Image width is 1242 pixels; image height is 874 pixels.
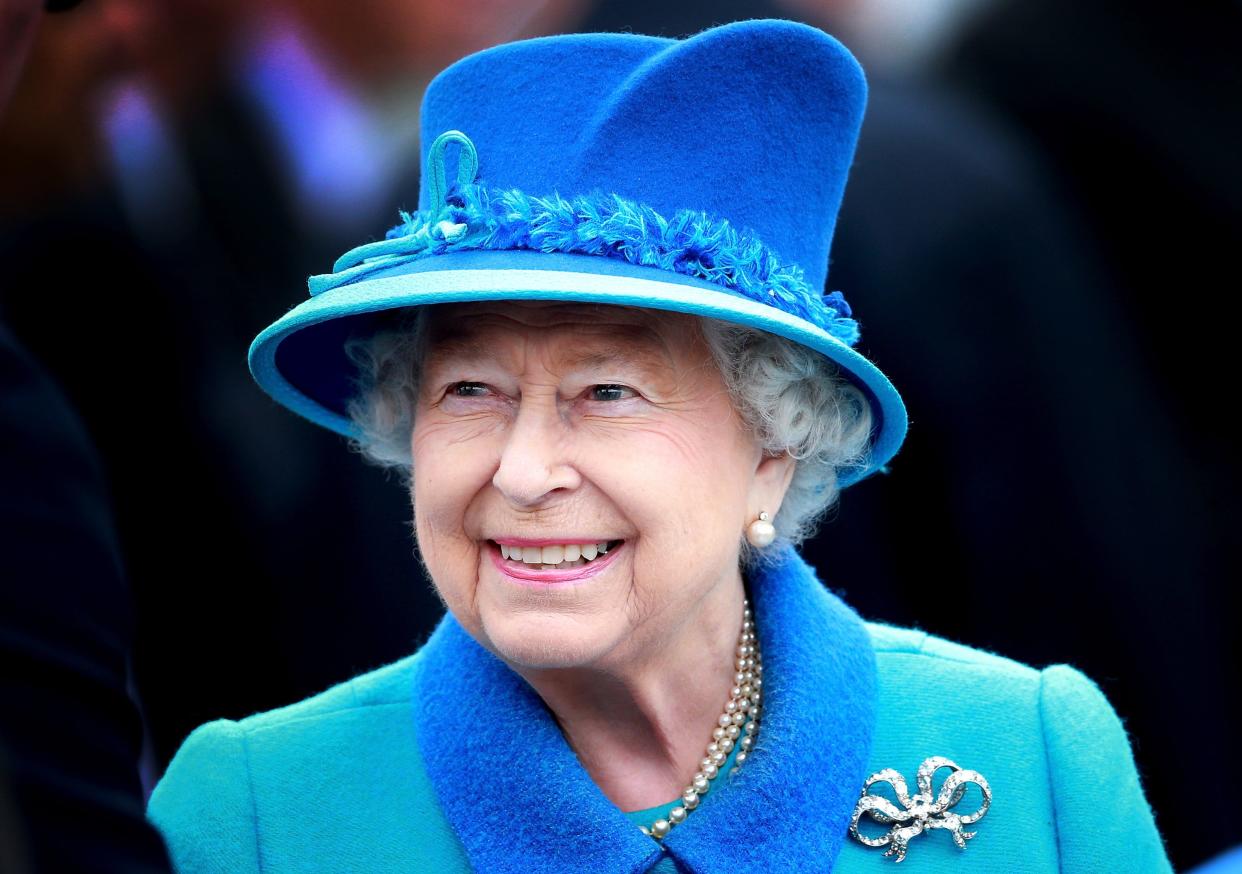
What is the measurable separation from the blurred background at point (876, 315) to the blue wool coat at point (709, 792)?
29.0 inches

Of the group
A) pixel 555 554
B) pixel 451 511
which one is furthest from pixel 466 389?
pixel 555 554

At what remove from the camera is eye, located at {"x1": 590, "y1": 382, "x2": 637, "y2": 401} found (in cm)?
254

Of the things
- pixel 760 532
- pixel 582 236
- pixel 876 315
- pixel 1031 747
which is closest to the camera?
pixel 582 236

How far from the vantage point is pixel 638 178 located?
2.46 meters

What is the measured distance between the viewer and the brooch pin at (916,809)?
268cm

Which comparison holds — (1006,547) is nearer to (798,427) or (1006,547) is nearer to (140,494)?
(798,427)

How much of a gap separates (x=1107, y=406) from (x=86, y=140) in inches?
100

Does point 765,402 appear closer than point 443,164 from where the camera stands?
No

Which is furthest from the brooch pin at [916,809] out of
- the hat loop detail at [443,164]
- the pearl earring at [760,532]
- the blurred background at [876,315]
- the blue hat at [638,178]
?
the hat loop detail at [443,164]

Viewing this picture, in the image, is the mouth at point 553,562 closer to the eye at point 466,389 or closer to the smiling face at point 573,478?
the smiling face at point 573,478

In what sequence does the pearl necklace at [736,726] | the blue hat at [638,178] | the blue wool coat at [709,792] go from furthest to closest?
the pearl necklace at [736,726] → the blue wool coat at [709,792] → the blue hat at [638,178]

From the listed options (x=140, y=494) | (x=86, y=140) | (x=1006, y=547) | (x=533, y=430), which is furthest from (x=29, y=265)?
(x=1006, y=547)

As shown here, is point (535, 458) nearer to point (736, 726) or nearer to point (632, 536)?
point (632, 536)

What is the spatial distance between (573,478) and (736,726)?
2.18 ft
